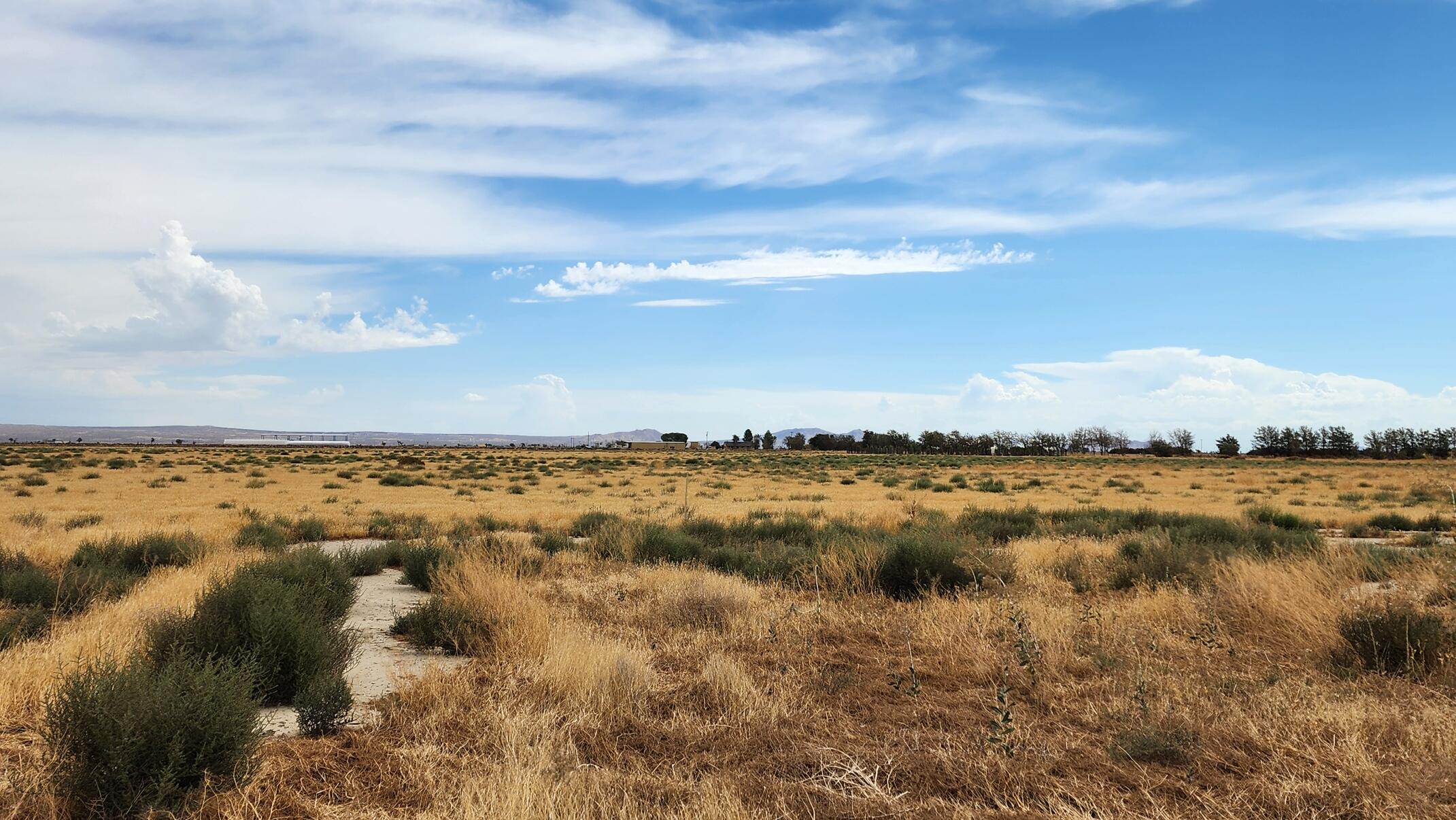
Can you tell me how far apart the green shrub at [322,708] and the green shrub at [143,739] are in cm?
82

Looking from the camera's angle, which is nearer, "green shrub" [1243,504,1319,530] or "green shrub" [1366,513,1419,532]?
"green shrub" [1243,504,1319,530]

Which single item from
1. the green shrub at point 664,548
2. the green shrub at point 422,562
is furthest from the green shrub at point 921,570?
the green shrub at point 422,562

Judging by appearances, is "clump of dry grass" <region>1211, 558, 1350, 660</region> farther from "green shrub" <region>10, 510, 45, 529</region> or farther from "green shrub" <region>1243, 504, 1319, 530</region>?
"green shrub" <region>10, 510, 45, 529</region>

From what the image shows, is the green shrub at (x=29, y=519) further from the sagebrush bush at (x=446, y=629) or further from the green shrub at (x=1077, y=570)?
the green shrub at (x=1077, y=570)

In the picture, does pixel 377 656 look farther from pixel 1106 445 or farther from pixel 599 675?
pixel 1106 445

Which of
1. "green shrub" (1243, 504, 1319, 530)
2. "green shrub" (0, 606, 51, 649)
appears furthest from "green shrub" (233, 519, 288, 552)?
"green shrub" (1243, 504, 1319, 530)

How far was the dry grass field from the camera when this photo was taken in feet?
15.3

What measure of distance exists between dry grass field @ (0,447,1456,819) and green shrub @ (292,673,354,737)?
6.7 inches

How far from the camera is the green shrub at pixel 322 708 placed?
5641 millimetres

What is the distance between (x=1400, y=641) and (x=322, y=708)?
869 centimetres

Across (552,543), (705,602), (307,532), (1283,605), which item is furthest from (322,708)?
(307,532)

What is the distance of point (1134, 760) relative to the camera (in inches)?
202

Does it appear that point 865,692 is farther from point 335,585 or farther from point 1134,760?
point 335,585

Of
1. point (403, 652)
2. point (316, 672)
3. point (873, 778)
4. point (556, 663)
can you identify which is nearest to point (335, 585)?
point (403, 652)
